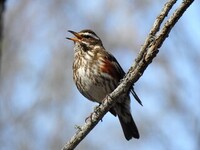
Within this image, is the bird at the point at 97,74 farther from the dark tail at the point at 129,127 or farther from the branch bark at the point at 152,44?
the branch bark at the point at 152,44

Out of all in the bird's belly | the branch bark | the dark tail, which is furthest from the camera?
the dark tail

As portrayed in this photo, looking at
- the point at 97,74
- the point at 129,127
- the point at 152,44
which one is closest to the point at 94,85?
the point at 97,74

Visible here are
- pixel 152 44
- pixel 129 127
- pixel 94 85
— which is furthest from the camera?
pixel 129 127

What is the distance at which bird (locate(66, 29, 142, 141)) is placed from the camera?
7.25m

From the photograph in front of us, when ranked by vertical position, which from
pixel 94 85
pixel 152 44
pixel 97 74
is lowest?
pixel 152 44

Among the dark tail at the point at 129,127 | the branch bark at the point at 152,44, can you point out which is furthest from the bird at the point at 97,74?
the branch bark at the point at 152,44

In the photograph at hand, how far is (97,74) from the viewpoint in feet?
24.0

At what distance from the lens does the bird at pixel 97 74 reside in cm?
725

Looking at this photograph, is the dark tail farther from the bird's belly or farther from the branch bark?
the branch bark

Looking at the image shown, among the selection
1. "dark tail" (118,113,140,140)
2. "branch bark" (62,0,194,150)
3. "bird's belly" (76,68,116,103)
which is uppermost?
"dark tail" (118,113,140,140)

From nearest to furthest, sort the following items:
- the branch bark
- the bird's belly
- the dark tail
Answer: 1. the branch bark
2. the bird's belly
3. the dark tail

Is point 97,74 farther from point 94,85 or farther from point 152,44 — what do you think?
point 152,44

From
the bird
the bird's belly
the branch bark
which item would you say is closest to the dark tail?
the bird

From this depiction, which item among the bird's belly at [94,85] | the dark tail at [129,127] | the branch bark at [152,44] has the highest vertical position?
the dark tail at [129,127]
